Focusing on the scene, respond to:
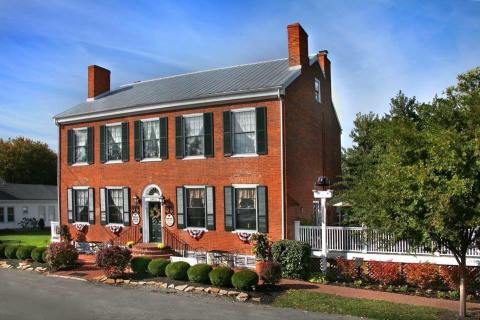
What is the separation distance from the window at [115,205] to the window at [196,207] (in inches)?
162

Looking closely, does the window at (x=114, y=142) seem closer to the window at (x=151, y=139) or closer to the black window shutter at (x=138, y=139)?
the black window shutter at (x=138, y=139)

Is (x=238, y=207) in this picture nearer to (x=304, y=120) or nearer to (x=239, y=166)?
(x=239, y=166)

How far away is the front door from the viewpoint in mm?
21703

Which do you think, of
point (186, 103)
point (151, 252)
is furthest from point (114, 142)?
point (151, 252)

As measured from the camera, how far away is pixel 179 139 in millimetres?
20875

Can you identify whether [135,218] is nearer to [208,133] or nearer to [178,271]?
[208,133]

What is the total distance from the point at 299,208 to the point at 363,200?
705cm

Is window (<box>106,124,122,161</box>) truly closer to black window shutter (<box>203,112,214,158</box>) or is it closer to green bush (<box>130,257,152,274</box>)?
black window shutter (<box>203,112,214,158</box>)

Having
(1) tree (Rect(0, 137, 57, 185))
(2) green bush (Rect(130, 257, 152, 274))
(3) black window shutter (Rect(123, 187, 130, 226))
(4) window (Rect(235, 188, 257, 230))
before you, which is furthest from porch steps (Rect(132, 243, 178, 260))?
(1) tree (Rect(0, 137, 57, 185))

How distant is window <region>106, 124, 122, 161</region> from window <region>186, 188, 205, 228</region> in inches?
180

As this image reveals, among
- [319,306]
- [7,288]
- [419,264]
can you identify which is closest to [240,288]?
[319,306]

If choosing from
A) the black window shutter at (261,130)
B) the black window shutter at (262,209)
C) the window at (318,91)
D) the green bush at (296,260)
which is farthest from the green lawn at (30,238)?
the window at (318,91)

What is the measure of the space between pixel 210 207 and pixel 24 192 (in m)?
34.6

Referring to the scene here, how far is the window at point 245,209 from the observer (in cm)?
1894
